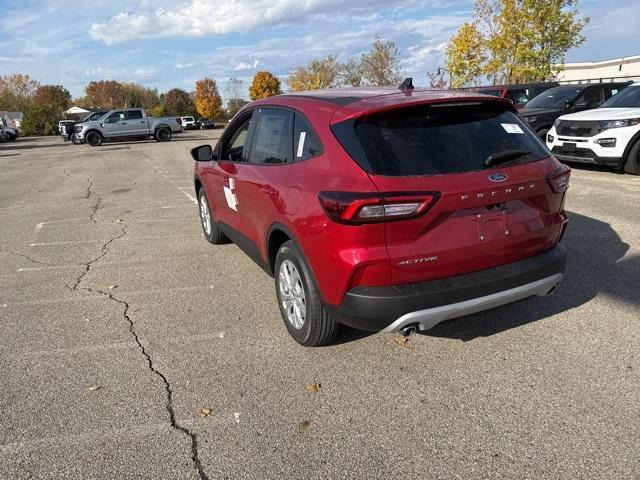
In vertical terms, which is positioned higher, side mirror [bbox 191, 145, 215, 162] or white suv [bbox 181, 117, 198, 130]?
white suv [bbox 181, 117, 198, 130]

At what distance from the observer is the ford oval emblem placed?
286 cm

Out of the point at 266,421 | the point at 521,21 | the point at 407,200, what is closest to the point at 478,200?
the point at 407,200

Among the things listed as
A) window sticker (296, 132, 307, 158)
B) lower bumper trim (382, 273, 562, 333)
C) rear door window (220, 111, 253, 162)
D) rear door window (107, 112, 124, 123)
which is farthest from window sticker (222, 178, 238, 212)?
rear door window (107, 112, 124, 123)

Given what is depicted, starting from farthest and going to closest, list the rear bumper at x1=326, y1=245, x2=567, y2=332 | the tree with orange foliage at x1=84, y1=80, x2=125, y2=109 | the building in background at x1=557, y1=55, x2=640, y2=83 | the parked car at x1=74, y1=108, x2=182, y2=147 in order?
the tree with orange foliage at x1=84, y1=80, x2=125, y2=109 → the building in background at x1=557, y1=55, x2=640, y2=83 → the parked car at x1=74, y1=108, x2=182, y2=147 → the rear bumper at x1=326, y1=245, x2=567, y2=332

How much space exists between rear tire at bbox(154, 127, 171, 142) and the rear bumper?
1104 inches

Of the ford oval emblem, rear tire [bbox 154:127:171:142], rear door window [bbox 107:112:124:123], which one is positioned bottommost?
the ford oval emblem

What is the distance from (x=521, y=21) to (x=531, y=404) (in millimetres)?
32223

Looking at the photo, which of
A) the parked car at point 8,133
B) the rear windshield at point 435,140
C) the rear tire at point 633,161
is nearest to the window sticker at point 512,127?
the rear windshield at point 435,140

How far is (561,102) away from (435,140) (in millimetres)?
11469

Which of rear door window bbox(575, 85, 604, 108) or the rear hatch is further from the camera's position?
rear door window bbox(575, 85, 604, 108)

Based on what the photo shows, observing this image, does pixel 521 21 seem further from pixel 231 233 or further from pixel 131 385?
pixel 131 385

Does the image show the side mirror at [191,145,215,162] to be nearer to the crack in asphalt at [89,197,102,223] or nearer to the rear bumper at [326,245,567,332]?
the rear bumper at [326,245,567,332]

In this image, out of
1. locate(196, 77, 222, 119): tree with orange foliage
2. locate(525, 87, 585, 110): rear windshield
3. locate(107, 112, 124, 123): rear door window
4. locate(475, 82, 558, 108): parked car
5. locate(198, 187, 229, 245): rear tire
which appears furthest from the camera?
locate(196, 77, 222, 119): tree with orange foliage

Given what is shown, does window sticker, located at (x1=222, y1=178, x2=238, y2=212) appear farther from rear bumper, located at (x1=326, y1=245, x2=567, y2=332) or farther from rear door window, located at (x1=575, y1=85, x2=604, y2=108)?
rear door window, located at (x1=575, y1=85, x2=604, y2=108)
